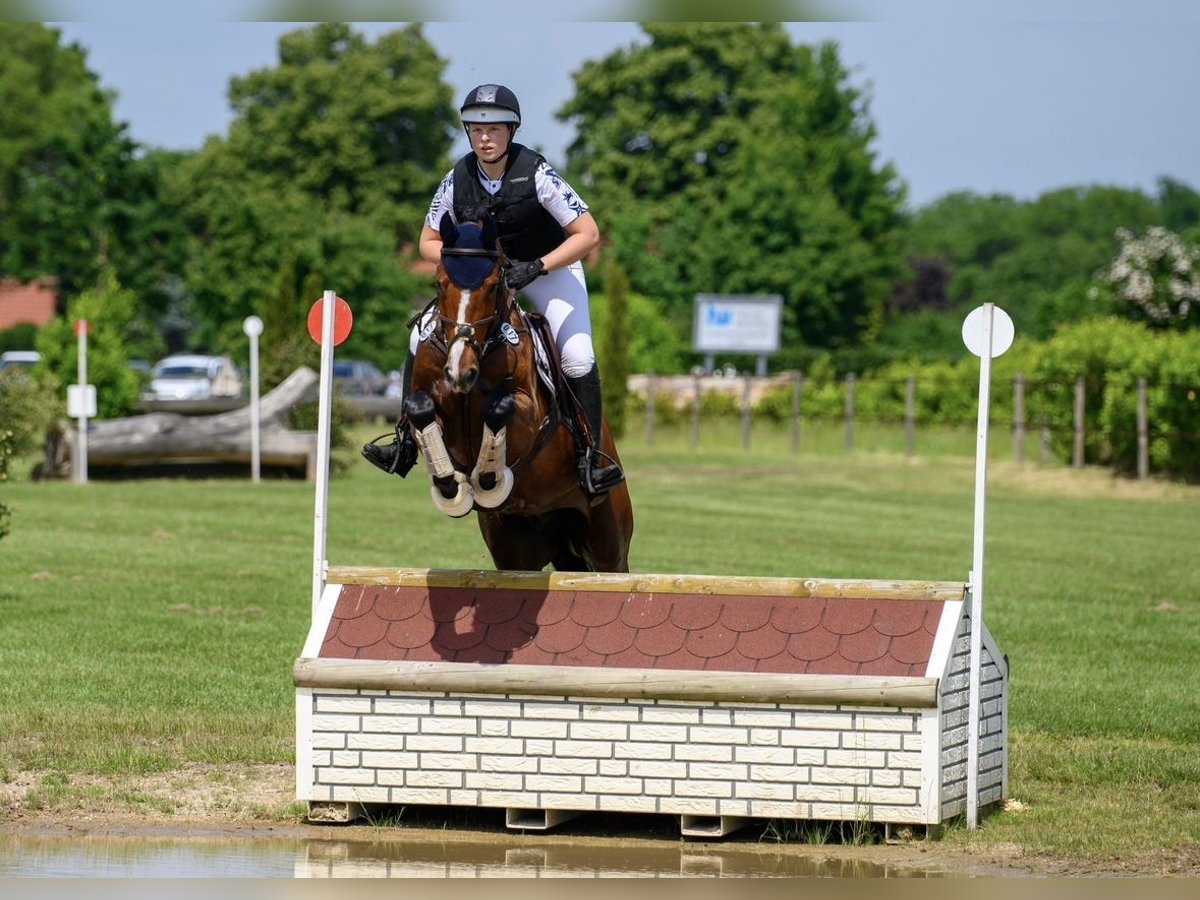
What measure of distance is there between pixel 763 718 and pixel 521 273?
2.06 m

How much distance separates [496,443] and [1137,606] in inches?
398

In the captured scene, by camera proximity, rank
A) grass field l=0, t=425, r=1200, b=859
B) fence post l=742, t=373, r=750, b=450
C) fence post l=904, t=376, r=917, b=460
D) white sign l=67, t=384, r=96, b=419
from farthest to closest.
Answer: fence post l=742, t=373, r=750, b=450, fence post l=904, t=376, r=917, b=460, white sign l=67, t=384, r=96, b=419, grass field l=0, t=425, r=1200, b=859

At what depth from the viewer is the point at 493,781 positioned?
704 cm

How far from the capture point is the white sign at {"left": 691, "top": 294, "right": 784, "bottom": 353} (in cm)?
4575

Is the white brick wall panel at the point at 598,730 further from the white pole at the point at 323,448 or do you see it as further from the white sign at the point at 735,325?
the white sign at the point at 735,325

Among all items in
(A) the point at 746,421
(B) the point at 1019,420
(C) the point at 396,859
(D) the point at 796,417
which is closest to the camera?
Answer: (C) the point at 396,859

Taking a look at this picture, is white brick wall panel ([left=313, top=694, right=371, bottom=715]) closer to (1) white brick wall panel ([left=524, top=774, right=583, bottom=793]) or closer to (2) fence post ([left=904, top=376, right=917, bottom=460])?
(1) white brick wall panel ([left=524, top=774, right=583, bottom=793])

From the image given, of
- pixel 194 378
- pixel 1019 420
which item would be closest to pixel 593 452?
pixel 1019 420

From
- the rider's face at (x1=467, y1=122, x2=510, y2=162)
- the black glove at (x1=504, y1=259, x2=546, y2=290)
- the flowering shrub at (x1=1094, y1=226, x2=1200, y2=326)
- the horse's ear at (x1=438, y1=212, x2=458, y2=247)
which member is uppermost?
the flowering shrub at (x1=1094, y1=226, x2=1200, y2=326)

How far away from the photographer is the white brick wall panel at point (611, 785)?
694 centimetres

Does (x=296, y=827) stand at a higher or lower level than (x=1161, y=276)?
lower

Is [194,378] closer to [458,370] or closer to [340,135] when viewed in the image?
[340,135]

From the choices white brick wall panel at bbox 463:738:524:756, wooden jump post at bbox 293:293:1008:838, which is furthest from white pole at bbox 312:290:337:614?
white brick wall panel at bbox 463:738:524:756

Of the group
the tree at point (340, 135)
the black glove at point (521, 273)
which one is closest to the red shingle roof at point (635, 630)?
the black glove at point (521, 273)
